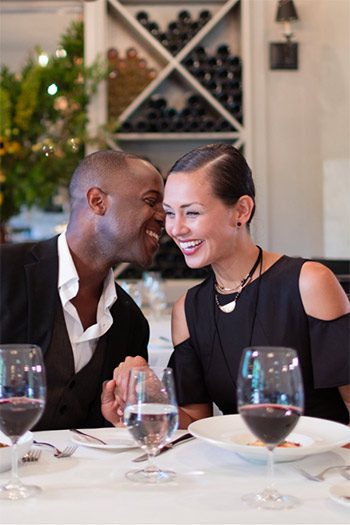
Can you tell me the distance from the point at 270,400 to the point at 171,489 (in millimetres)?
189

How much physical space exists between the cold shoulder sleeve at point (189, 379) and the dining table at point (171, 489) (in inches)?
16.0

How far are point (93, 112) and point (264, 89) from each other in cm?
101

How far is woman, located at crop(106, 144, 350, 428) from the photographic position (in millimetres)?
1745

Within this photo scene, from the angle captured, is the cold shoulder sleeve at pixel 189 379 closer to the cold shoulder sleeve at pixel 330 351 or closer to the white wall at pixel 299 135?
the cold shoulder sleeve at pixel 330 351

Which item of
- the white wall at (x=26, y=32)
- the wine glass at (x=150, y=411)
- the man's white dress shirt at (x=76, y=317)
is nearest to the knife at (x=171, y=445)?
the wine glass at (x=150, y=411)

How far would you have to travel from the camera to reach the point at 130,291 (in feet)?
10.7

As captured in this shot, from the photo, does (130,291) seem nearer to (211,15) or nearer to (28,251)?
(28,251)

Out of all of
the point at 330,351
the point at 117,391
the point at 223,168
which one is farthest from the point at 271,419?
the point at 223,168

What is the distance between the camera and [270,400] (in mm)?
1087

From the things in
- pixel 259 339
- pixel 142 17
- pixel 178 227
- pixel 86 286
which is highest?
pixel 142 17

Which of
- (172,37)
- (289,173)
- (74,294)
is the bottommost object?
(74,294)

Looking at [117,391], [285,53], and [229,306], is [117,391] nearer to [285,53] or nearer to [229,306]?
[229,306]

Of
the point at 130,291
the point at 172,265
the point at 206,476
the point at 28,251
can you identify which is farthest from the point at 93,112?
the point at 206,476

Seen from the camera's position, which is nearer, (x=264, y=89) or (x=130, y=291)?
(x=130, y=291)
